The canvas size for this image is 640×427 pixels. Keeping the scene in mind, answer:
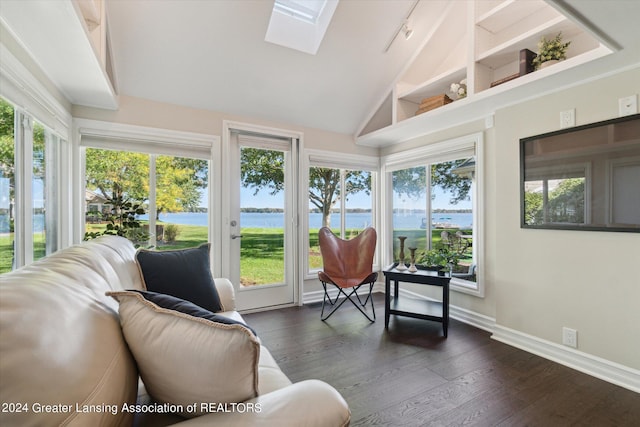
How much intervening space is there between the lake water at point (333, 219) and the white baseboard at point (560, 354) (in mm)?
1008

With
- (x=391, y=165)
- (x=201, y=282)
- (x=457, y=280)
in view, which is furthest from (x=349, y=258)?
(x=201, y=282)

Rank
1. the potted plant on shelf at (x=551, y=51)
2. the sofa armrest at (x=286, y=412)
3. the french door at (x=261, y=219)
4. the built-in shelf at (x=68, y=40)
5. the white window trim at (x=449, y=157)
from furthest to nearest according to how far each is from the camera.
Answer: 1. the french door at (x=261, y=219)
2. the white window trim at (x=449, y=157)
3. the potted plant on shelf at (x=551, y=51)
4. the built-in shelf at (x=68, y=40)
5. the sofa armrest at (x=286, y=412)

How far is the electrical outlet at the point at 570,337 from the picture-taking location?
2.19m

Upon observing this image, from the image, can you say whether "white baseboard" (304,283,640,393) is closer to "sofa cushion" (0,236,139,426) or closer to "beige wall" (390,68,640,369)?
"beige wall" (390,68,640,369)

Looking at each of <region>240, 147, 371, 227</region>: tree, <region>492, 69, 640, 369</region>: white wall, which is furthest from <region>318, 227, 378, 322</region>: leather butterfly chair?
<region>492, 69, 640, 369</region>: white wall

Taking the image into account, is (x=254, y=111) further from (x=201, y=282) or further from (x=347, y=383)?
(x=347, y=383)

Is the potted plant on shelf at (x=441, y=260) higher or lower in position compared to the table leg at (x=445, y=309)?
higher

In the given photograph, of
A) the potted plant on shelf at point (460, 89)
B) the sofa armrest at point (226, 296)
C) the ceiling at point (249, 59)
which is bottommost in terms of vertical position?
the sofa armrest at point (226, 296)

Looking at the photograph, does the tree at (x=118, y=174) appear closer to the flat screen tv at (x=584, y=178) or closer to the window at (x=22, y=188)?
the window at (x=22, y=188)

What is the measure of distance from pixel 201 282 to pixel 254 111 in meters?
2.17

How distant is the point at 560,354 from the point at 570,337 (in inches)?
6.4

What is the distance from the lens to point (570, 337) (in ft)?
7.27

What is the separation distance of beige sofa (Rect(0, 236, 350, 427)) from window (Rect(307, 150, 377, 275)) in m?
2.90

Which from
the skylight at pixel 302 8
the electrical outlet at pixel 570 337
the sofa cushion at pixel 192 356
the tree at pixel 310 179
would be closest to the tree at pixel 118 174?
the tree at pixel 310 179
